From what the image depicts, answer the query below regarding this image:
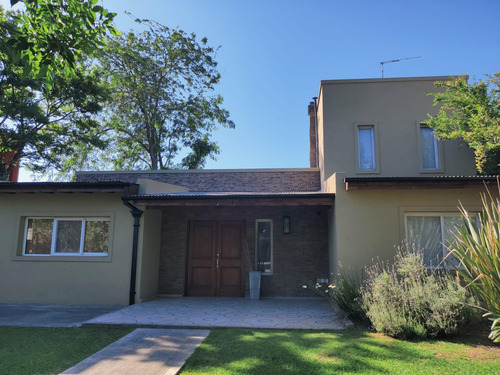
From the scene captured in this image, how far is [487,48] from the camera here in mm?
9609

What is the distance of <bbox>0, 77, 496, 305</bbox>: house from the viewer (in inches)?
329

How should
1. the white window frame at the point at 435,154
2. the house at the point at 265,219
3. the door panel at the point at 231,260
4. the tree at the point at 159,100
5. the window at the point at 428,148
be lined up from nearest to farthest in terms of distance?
the house at the point at 265,219 → the door panel at the point at 231,260 → the white window frame at the point at 435,154 → the window at the point at 428,148 → the tree at the point at 159,100

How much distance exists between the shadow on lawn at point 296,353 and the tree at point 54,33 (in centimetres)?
486

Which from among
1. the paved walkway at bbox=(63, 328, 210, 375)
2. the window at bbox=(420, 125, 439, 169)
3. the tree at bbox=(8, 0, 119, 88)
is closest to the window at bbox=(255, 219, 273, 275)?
the paved walkway at bbox=(63, 328, 210, 375)

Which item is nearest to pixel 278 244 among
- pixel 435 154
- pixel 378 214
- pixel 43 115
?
pixel 378 214

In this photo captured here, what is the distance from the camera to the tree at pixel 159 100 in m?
22.5

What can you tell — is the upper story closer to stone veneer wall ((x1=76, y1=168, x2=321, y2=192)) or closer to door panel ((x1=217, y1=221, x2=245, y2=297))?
stone veneer wall ((x1=76, y1=168, x2=321, y2=192))

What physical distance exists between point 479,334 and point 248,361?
4.36 metres

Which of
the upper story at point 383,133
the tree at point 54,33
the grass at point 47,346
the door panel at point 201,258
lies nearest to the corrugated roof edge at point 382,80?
the upper story at point 383,133

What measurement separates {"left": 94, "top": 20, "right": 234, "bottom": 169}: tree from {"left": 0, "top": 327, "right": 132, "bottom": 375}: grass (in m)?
18.1

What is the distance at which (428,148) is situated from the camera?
37.8 feet

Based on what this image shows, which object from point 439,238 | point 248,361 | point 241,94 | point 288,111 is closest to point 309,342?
point 248,361

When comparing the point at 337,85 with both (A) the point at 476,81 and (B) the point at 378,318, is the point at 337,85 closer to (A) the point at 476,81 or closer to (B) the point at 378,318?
(A) the point at 476,81

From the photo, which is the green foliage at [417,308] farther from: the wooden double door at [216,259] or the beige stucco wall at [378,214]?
the wooden double door at [216,259]
